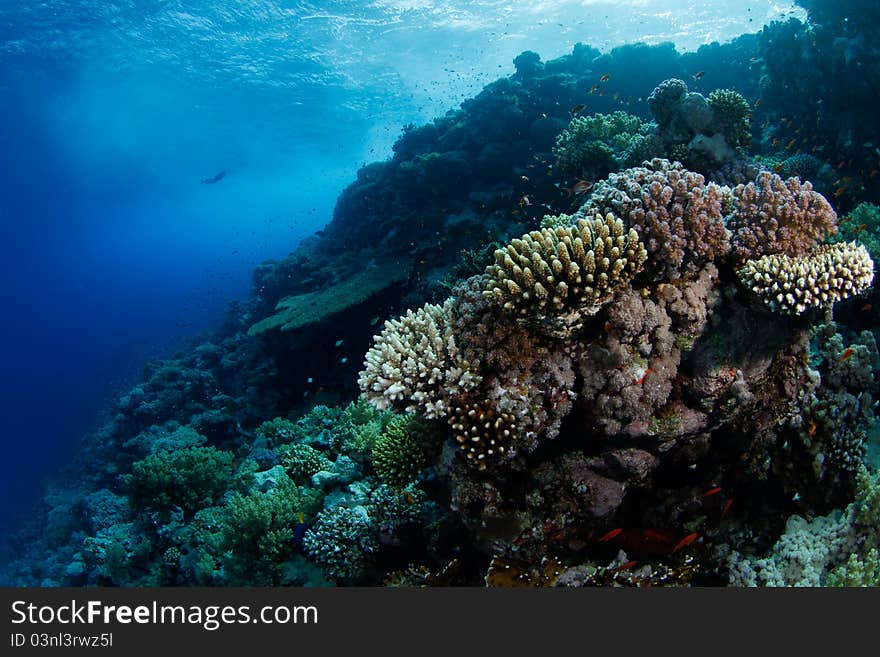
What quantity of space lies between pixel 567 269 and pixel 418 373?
5.38 feet

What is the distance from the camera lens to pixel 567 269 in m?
3.67

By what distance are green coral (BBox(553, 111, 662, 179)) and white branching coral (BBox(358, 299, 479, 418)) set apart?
6986mm

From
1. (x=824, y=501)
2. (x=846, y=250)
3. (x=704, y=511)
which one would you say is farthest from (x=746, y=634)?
(x=846, y=250)

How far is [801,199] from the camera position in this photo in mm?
4207

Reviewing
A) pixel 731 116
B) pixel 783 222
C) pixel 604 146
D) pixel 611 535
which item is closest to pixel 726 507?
pixel 611 535

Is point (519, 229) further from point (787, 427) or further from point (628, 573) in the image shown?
point (628, 573)

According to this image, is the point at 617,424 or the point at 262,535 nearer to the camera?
the point at 617,424

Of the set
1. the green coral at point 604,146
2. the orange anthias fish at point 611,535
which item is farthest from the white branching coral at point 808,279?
the green coral at point 604,146

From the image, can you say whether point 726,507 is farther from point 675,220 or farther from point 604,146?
point 604,146

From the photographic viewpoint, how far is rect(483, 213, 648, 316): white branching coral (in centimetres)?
367

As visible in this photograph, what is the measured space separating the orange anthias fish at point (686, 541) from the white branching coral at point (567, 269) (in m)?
2.44

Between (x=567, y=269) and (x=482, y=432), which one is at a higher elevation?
(x=567, y=269)

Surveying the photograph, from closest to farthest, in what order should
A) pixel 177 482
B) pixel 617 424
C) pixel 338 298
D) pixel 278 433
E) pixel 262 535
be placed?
1. pixel 617 424
2. pixel 262 535
3. pixel 177 482
4. pixel 278 433
5. pixel 338 298

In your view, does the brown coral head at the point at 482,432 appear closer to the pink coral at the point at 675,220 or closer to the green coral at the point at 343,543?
the pink coral at the point at 675,220
